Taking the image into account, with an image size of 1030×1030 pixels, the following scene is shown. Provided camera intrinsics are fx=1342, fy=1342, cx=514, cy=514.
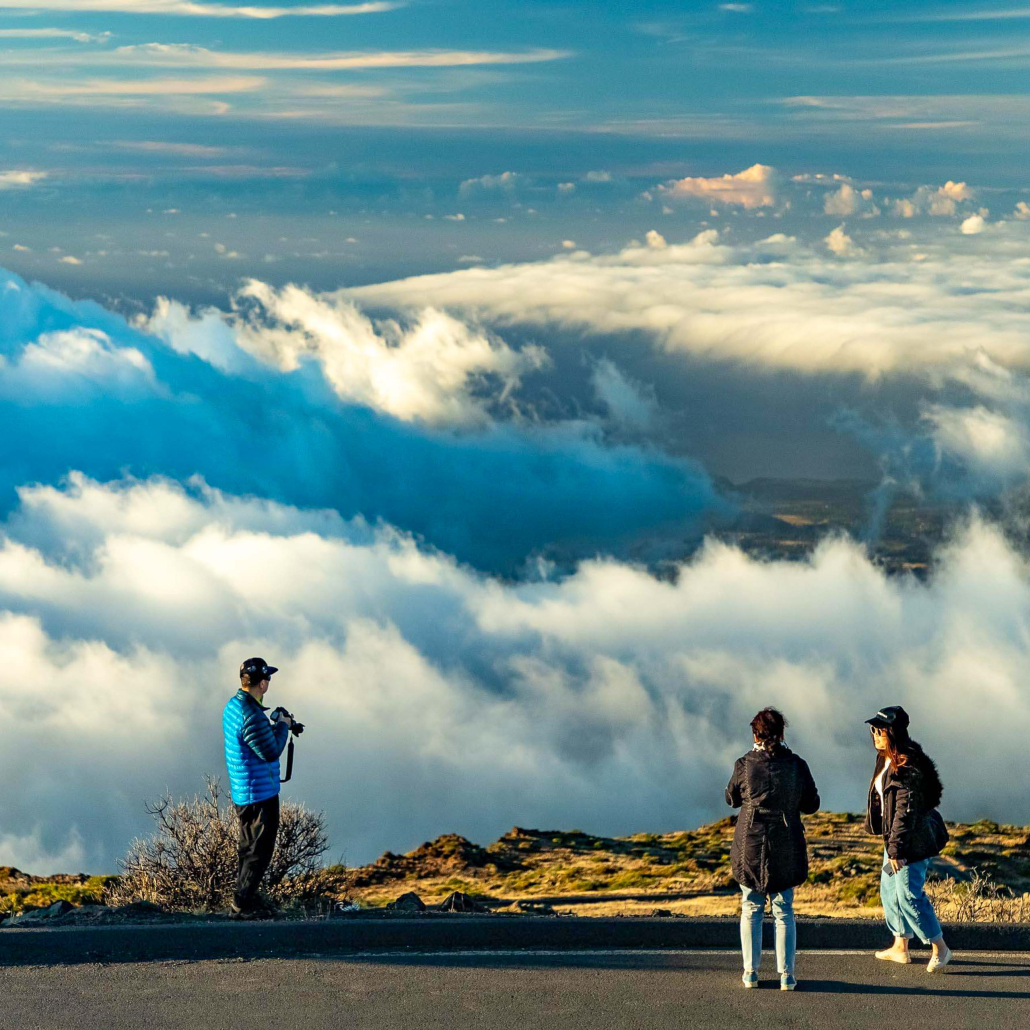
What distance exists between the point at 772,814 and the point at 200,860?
528 centimetres

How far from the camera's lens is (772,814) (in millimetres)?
6574

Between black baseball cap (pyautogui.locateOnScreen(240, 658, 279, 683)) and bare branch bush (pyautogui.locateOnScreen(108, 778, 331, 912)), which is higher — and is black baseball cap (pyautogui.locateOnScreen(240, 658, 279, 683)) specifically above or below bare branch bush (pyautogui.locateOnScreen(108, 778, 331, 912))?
above

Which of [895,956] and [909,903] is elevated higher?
[909,903]

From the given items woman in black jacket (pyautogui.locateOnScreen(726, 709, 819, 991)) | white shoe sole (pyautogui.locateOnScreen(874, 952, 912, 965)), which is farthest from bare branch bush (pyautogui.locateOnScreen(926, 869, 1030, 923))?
woman in black jacket (pyautogui.locateOnScreen(726, 709, 819, 991))

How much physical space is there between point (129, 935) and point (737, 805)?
349cm

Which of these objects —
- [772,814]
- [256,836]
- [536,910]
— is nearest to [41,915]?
[256,836]

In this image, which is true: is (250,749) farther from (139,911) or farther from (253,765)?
(139,911)

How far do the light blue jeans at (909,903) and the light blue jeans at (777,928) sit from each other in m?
0.60

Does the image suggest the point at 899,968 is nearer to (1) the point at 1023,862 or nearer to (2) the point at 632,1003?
(2) the point at 632,1003

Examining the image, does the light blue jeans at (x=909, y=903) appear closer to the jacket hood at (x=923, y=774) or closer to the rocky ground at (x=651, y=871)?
the jacket hood at (x=923, y=774)

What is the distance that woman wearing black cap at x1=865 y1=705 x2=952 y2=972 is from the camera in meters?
6.82

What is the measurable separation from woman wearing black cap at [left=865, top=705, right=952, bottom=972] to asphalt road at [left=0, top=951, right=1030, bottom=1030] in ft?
1.01

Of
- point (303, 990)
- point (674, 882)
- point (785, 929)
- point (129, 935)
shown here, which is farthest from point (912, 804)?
point (674, 882)

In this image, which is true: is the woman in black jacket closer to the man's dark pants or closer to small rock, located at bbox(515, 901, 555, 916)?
small rock, located at bbox(515, 901, 555, 916)
